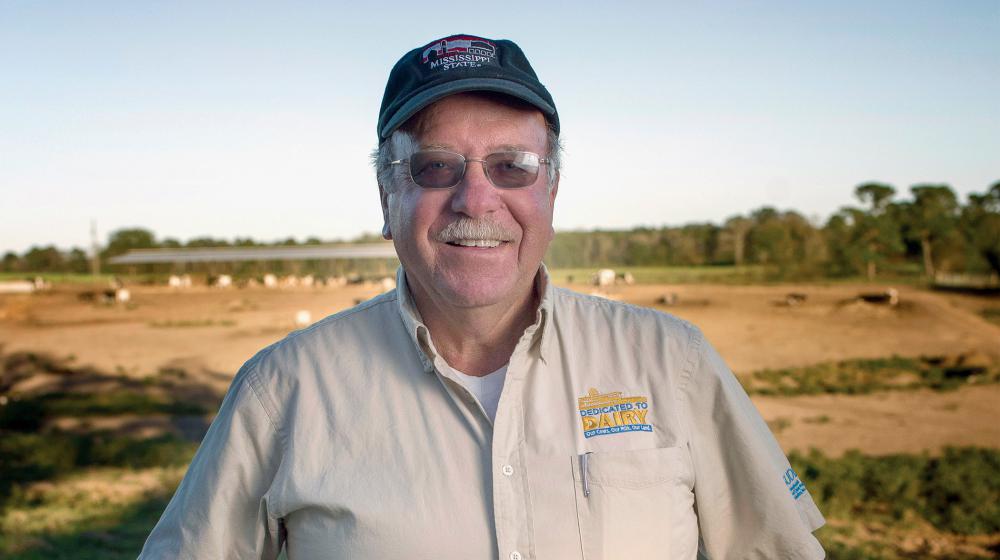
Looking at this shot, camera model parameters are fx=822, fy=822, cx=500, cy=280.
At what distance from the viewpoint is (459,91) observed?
167 cm

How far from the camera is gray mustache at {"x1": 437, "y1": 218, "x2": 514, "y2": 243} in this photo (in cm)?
169

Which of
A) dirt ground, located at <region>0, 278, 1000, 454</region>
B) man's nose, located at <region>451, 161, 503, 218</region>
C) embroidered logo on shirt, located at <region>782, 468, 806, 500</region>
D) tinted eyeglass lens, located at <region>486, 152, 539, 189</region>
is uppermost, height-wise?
tinted eyeglass lens, located at <region>486, 152, 539, 189</region>

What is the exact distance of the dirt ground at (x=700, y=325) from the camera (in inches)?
1147

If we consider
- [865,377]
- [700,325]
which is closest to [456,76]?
[700,325]

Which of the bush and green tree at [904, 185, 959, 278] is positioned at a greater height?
green tree at [904, 185, 959, 278]

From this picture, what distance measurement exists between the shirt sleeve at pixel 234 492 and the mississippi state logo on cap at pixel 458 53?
0.77m

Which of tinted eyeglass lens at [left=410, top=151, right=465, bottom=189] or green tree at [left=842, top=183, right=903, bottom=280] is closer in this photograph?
tinted eyeglass lens at [left=410, top=151, right=465, bottom=189]

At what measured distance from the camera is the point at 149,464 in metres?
20.5

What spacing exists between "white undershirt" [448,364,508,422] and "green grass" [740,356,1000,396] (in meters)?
27.0

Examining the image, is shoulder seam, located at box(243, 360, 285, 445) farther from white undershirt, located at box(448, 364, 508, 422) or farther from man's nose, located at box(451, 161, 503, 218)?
man's nose, located at box(451, 161, 503, 218)

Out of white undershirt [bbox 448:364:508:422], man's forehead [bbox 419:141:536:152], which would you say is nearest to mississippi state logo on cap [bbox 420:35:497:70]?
man's forehead [bbox 419:141:536:152]

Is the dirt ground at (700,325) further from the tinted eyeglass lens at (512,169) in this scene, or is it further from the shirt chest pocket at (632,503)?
the tinted eyeglass lens at (512,169)

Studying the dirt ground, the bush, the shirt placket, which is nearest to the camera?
the shirt placket

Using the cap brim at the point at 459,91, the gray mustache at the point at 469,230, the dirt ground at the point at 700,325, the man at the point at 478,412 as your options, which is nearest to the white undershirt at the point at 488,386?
the man at the point at 478,412
